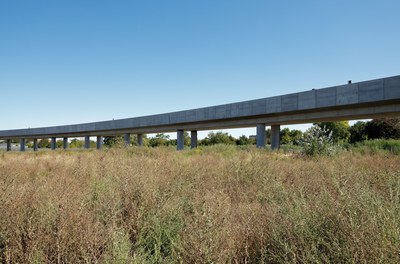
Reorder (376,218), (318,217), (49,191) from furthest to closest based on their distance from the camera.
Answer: (49,191)
(318,217)
(376,218)

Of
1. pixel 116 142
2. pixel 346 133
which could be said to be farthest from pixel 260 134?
pixel 346 133

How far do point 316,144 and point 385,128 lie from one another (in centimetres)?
4080

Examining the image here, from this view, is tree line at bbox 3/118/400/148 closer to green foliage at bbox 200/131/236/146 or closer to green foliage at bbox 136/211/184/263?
green foliage at bbox 200/131/236/146

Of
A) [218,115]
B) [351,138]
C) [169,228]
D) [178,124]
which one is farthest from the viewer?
[351,138]

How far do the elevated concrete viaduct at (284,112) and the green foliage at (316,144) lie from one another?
267 inches

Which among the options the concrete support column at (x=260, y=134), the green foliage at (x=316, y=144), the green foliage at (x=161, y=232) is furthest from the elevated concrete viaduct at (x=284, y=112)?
the green foliage at (x=161, y=232)

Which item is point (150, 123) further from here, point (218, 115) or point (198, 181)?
point (198, 181)

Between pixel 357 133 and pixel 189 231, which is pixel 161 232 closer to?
pixel 189 231

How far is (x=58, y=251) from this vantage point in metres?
2.76

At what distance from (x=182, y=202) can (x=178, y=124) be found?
3590cm

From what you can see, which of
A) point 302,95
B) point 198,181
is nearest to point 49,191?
point 198,181

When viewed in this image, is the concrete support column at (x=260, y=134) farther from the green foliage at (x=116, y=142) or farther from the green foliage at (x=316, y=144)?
the green foliage at (x=116, y=142)

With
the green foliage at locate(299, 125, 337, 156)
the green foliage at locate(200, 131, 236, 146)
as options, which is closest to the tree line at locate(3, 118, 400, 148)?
the green foliage at locate(200, 131, 236, 146)

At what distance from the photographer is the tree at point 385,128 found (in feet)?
152
